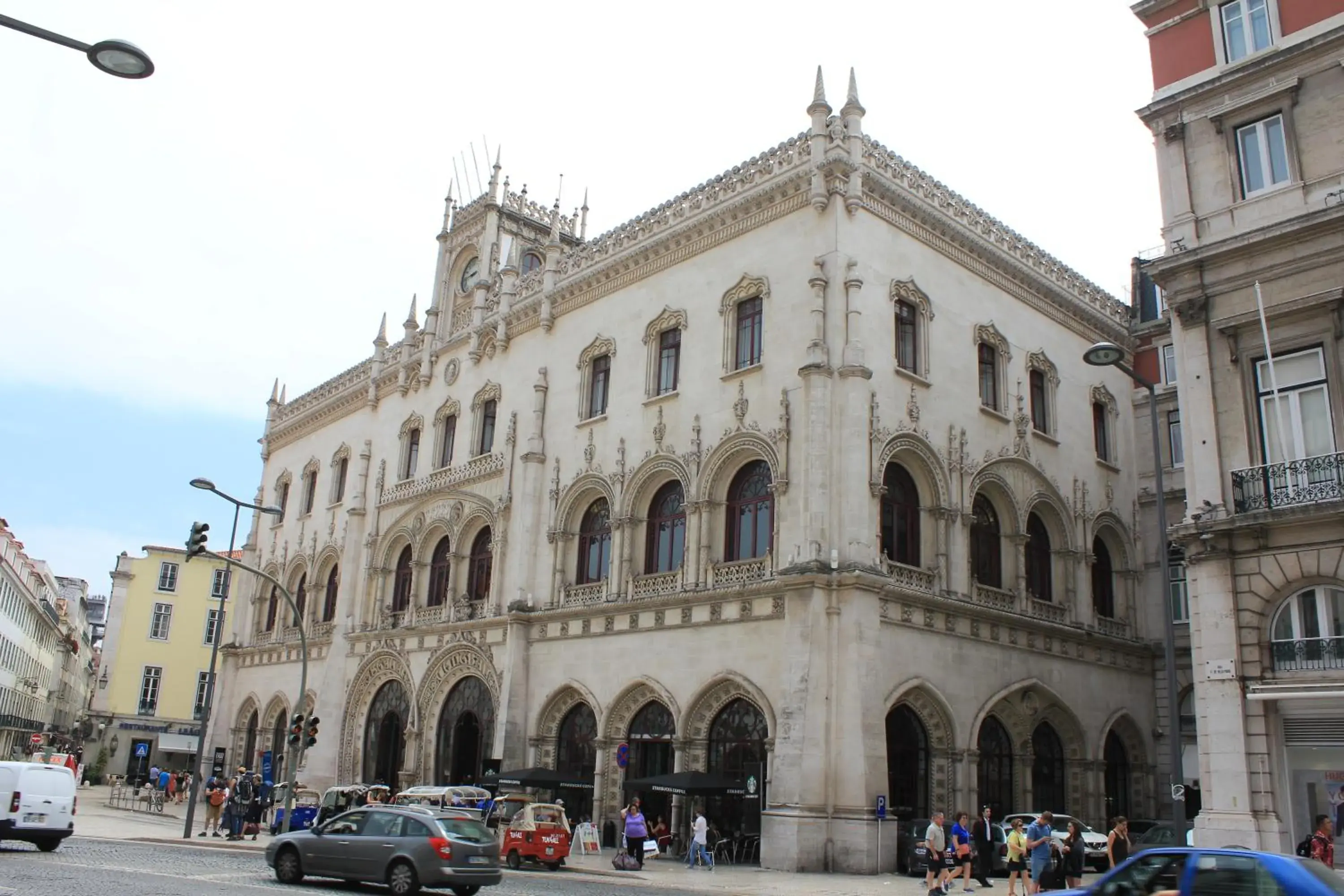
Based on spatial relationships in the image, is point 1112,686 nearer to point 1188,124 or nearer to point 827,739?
point 827,739

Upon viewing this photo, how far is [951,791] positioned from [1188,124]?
1596cm

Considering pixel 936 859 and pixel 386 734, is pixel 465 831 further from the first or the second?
pixel 386 734

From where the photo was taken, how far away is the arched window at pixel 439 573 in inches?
1580

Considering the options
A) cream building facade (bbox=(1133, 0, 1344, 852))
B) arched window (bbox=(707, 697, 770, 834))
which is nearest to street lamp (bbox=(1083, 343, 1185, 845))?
cream building facade (bbox=(1133, 0, 1344, 852))

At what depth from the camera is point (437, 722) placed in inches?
1486

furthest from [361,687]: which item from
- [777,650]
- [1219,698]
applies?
[1219,698]

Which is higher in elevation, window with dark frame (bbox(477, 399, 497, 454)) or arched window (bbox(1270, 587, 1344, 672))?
window with dark frame (bbox(477, 399, 497, 454))

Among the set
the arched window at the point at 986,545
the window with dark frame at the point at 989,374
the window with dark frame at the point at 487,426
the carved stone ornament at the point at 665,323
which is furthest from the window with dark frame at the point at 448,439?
the arched window at the point at 986,545

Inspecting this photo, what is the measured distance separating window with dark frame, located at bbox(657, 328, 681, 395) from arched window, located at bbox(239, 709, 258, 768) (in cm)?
2840

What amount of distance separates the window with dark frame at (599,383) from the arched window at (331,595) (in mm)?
17781

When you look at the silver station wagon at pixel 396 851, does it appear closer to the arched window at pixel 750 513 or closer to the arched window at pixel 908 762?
the arched window at pixel 750 513

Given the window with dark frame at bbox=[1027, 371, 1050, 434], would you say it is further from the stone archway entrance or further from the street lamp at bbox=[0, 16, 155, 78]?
the street lamp at bbox=[0, 16, 155, 78]

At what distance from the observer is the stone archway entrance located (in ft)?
132

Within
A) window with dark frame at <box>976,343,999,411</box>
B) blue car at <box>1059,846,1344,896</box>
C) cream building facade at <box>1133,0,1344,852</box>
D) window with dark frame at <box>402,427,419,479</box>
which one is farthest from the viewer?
window with dark frame at <box>402,427,419,479</box>
